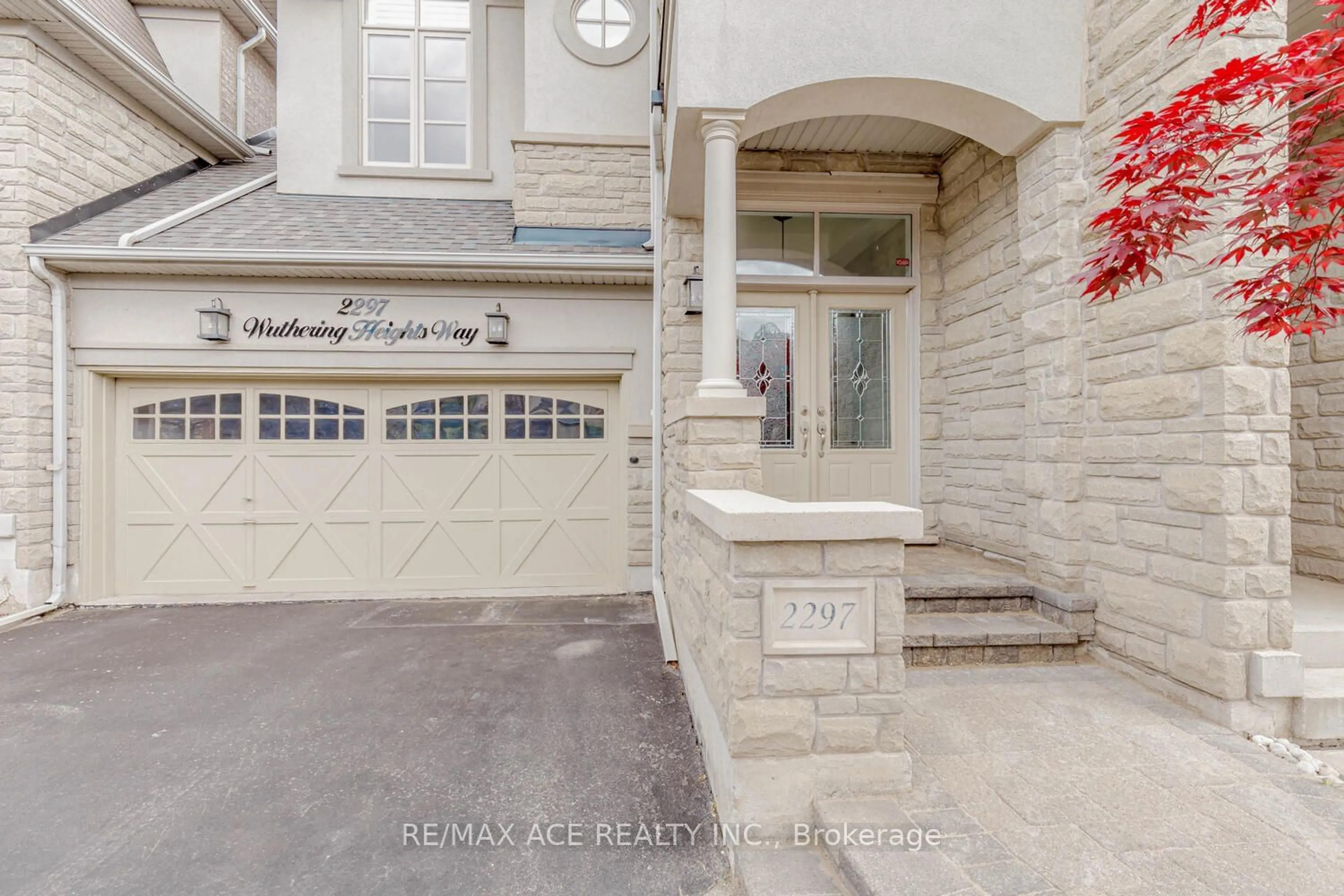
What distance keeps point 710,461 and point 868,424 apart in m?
2.21

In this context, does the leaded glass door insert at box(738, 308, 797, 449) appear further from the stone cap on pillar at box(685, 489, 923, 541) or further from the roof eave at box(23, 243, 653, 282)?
the stone cap on pillar at box(685, 489, 923, 541)

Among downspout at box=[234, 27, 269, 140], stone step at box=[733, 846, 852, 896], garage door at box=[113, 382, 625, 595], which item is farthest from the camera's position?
downspout at box=[234, 27, 269, 140]

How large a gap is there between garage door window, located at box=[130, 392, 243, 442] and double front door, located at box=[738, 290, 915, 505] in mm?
4309

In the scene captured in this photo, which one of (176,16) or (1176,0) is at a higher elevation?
(176,16)

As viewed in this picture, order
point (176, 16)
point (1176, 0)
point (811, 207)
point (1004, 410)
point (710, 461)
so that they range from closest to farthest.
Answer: point (1176, 0) < point (710, 461) < point (1004, 410) < point (811, 207) < point (176, 16)

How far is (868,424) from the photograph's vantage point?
4789 millimetres

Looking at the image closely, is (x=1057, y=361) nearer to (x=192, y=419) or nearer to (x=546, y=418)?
(x=546, y=418)

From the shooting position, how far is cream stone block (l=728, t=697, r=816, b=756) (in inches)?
74.9

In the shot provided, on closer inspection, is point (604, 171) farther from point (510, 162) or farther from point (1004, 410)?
point (1004, 410)

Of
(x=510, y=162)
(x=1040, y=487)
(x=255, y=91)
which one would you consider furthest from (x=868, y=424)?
(x=255, y=91)

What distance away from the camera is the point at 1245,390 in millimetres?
2404

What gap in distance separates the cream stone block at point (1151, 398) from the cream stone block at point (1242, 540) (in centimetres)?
49

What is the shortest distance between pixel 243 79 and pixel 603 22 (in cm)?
478

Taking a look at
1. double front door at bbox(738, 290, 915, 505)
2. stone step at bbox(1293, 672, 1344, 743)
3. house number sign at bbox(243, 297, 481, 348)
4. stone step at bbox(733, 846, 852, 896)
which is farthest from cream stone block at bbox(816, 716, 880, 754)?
house number sign at bbox(243, 297, 481, 348)
